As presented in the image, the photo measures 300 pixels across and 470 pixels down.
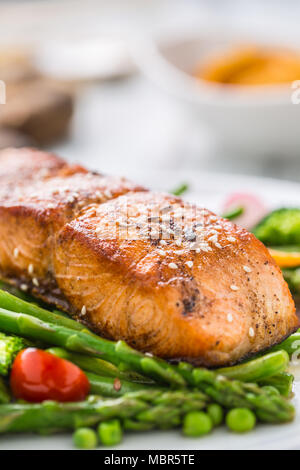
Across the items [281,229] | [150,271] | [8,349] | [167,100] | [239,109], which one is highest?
[167,100]

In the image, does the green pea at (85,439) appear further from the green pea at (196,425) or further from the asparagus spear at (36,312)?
the asparagus spear at (36,312)

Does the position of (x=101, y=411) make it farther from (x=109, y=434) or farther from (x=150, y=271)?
(x=150, y=271)

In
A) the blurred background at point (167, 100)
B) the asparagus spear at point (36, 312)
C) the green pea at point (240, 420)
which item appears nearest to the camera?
the green pea at point (240, 420)

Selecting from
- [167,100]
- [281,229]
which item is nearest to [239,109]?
[167,100]

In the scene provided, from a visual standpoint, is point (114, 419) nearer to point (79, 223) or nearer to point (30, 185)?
point (79, 223)

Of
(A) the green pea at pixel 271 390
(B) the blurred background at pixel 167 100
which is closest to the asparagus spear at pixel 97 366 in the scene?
(A) the green pea at pixel 271 390

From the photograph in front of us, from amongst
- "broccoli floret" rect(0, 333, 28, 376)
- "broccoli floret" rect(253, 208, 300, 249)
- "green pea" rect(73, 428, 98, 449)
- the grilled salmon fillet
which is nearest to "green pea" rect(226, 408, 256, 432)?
the grilled salmon fillet
